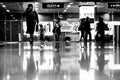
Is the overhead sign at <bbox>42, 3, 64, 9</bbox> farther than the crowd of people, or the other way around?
the overhead sign at <bbox>42, 3, 64, 9</bbox>

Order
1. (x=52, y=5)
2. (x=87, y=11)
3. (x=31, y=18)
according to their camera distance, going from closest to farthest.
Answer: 1. (x=31, y=18)
2. (x=52, y=5)
3. (x=87, y=11)

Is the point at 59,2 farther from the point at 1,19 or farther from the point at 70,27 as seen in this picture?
the point at 1,19

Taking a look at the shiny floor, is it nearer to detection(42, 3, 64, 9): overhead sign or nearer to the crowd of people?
the crowd of people

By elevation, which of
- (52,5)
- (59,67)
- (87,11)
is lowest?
(59,67)

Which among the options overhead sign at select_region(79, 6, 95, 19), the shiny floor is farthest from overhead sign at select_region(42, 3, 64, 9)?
the shiny floor

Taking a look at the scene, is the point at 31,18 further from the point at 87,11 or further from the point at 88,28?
the point at 87,11

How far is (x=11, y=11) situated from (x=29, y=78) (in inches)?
1066

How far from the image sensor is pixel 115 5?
83.7 ft

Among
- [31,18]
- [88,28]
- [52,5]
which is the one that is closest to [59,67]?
[31,18]

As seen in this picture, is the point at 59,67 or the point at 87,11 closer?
the point at 59,67

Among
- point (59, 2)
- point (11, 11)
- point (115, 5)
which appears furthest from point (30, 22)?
point (11, 11)

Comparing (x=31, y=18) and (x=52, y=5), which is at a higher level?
(x=52, y=5)

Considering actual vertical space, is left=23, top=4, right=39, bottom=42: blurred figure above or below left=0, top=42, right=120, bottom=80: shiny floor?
above

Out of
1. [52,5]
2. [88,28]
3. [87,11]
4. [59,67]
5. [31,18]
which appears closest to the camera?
[59,67]
